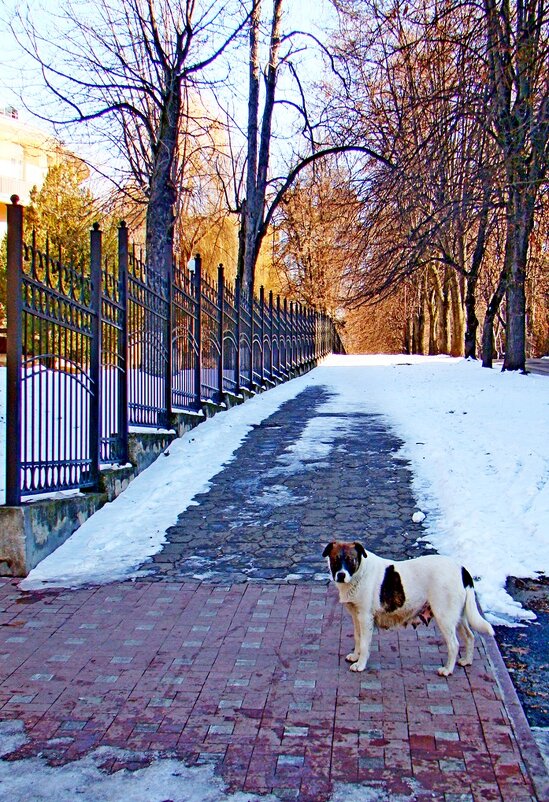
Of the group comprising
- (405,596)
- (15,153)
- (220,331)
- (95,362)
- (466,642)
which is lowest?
(466,642)

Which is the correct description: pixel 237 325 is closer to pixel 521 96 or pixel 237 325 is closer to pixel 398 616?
pixel 521 96

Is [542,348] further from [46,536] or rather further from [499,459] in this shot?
[46,536]

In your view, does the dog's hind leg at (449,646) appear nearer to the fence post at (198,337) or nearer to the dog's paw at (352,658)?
the dog's paw at (352,658)

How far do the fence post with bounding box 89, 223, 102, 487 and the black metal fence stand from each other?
0.01 meters

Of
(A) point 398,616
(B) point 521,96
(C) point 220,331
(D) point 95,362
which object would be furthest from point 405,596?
(C) point 220,331

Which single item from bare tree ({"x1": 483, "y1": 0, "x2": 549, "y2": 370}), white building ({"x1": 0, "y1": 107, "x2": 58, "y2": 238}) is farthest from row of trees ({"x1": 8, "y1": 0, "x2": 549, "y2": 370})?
white building ({"x1": 0, "y1": 107, "x2": 58, "y2": 238})

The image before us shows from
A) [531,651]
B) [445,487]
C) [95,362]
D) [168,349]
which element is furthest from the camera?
[168,349]

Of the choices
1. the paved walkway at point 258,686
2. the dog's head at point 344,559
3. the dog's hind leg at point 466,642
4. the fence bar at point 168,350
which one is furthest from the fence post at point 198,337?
the dog's hind leg at point 466,642

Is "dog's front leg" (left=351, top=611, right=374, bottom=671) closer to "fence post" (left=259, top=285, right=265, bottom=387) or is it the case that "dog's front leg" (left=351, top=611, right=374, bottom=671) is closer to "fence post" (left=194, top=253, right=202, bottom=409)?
"fence post" (left=194, top=253, right=202, bottom=409)

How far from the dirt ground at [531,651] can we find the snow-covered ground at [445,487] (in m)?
0.14

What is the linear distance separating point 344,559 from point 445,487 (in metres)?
4.35

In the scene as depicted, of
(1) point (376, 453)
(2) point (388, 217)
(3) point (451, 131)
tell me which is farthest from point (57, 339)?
(2) point (388, 217)

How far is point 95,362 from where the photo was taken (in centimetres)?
785

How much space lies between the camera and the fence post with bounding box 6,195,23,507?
6.14m
